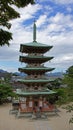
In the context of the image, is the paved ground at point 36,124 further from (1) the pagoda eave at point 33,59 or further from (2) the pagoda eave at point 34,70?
(1) the pagoda eave at point 33,59

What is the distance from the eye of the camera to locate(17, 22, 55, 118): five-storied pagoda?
100 ft

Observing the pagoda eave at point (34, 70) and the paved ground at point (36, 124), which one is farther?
the pagoda eave at point (34, 70)

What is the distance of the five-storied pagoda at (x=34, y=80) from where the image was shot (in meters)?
30.6

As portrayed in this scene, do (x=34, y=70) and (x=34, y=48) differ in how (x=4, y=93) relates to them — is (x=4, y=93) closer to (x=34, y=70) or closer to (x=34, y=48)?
(x=34, y=70)

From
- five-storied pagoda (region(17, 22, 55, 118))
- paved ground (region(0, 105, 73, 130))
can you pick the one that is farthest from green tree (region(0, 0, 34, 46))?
five-storied pagoda (region(17, 22, 55, 118))

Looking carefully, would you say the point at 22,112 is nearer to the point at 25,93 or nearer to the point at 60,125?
the point at 25,93

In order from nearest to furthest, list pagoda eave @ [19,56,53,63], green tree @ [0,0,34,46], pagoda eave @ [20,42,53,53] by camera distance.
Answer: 1. green tree @ [0,0,34,46]
2. pagoda eave @ [19,56,53,63]
3. pagoda eave @ [20,42,53,53]

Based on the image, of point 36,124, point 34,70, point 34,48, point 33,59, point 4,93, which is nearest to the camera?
point 36,124

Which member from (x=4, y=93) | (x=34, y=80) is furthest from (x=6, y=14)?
(x=4, y=93)

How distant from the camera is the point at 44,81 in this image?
30891mm

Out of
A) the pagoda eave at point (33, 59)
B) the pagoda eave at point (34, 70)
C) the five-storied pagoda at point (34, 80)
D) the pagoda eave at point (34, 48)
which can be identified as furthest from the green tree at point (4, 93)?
the pagoda eave at point (34, 48)

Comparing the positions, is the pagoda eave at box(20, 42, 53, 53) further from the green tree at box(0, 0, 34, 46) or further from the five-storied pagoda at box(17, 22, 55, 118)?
the green tree at box(0, 0, 34, 46)

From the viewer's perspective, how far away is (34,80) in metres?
30.9

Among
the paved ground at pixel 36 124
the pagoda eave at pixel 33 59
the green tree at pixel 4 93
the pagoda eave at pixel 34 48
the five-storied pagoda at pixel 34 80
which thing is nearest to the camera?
the paved ground at pixel 36 124
